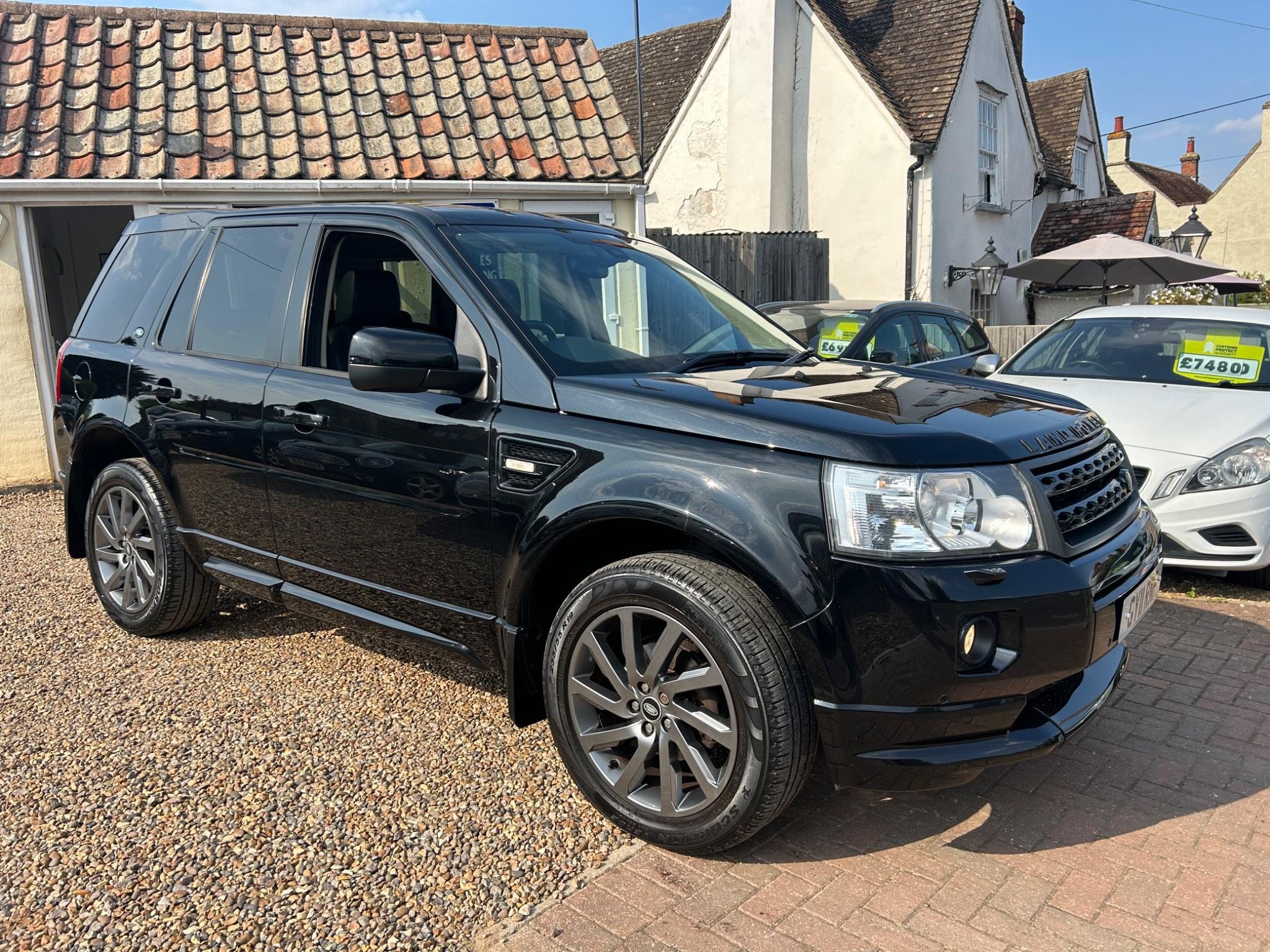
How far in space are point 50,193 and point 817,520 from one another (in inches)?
329

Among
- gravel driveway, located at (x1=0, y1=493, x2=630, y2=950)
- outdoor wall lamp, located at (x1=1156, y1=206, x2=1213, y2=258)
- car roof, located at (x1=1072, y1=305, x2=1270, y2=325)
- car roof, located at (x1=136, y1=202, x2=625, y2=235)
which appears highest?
outdoor wall lamp, located at (x1=1156, y1=206, x2=1213, y2=258)

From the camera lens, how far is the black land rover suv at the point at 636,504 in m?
2.61

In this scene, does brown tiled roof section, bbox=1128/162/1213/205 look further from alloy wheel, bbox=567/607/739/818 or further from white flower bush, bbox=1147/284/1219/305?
alloy wheel, bbox=567/607/739/818

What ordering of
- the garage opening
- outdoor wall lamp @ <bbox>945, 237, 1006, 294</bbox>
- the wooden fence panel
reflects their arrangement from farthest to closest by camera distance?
outdoor wall lamp @ <bbox>945, 237, 1006, 294</bbox>
the garage opening
the wooden fence panel

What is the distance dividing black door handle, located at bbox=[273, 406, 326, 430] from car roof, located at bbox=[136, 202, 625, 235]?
83cm

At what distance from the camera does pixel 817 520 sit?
8.57 ft

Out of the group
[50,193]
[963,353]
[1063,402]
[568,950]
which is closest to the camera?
[568,950]

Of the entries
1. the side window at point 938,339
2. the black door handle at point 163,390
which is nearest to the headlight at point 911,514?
the black door handle at point 163,390

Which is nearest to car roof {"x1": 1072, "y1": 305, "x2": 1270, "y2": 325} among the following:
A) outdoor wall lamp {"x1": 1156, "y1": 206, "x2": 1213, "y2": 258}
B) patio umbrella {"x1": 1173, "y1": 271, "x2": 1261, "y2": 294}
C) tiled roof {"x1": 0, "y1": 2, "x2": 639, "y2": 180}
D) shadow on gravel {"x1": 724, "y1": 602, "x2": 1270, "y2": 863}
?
shadow on gravel {"x1": 724, "y1": 602, "x2": 1270, "y2": 863}

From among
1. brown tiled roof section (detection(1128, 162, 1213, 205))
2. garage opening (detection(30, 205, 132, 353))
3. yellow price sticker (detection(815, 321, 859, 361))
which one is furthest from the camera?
brown tiled roof section (detection(1128, 162, 1213, 205))

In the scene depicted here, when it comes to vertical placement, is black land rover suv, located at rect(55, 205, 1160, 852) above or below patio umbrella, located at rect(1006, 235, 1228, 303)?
below

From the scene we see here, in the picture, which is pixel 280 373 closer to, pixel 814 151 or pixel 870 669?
pixel 870 669

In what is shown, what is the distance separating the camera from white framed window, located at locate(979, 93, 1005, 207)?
17734 millimetres

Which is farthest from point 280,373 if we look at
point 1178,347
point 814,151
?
point 814,151
